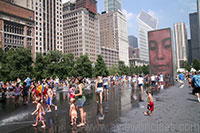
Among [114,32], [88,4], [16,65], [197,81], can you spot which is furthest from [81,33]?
[197,81]

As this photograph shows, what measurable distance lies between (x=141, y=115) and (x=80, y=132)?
3322mm

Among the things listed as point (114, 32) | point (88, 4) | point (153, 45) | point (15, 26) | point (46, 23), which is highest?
point (88, 4)

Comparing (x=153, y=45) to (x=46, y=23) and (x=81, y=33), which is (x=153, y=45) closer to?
(x=46, y=23)

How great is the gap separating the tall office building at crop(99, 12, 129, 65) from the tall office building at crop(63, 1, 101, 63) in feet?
108

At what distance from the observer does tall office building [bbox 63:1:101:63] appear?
4454 inches

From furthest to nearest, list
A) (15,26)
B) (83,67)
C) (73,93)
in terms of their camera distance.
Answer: (15,26) → (83,67) → (73,93)

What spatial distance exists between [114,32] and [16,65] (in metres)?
127

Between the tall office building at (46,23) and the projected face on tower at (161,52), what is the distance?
203 feet

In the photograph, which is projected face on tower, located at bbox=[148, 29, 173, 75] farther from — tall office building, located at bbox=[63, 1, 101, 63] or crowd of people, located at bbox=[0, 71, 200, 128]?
tall office building, located at bbox=[63, 1, 101, 63]

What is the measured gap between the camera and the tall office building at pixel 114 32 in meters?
157

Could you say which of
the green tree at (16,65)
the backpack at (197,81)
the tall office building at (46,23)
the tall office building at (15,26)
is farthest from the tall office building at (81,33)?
the backpack at (197,81)

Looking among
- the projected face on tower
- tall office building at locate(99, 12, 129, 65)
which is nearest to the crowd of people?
the projected face on tower

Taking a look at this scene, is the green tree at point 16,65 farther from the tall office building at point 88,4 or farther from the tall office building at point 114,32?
the tall office building at point 114,32

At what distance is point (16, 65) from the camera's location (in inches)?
1511
